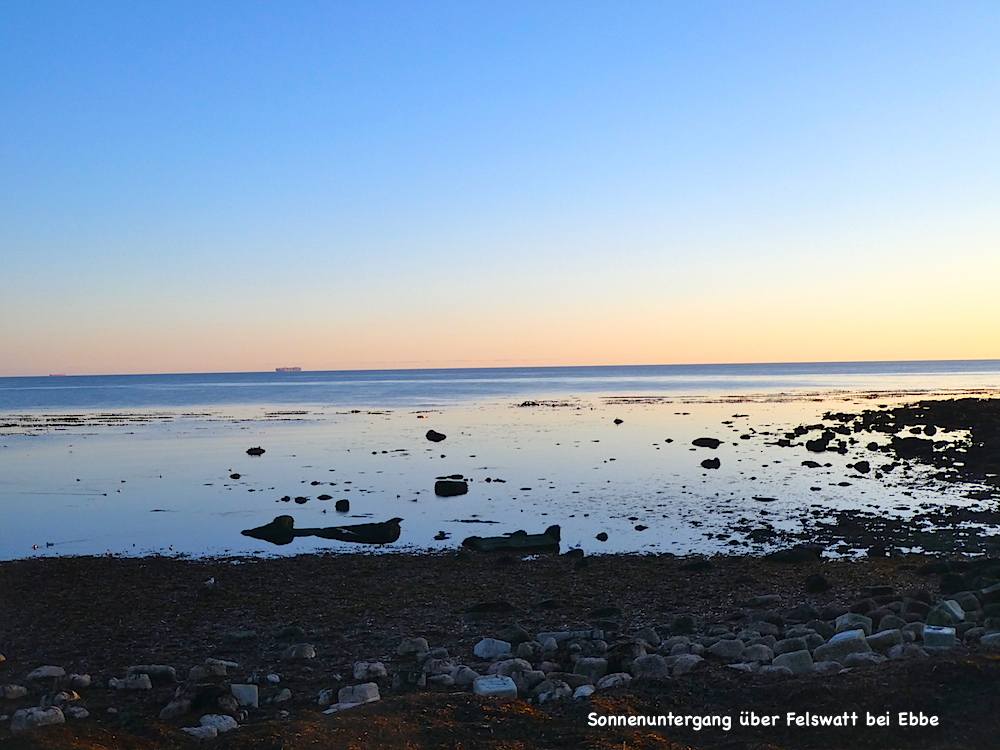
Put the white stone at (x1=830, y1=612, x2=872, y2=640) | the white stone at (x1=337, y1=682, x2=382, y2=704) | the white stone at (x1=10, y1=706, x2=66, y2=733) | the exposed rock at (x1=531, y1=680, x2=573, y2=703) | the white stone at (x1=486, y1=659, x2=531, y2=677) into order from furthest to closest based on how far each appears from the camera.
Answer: the white stone at (x1=830, y1=612, x2=872, y2=640)
the white stone at (x1=486, y1=659, x2=531, y2=677)
the white stone at (x1=337, y1=682, x2=382, y2=704)
the exposed rock at (x1=531, y1=680, x2=573, y2=703)
the white stone at (x1=10, y1=706, x2=66, y2=733)

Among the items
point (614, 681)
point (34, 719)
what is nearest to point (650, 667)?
point (614, 681)

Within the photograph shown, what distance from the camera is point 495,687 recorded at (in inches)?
295

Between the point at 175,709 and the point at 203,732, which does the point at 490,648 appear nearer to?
the point at 175,709

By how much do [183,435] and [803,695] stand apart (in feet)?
141

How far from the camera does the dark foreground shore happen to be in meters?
6.34

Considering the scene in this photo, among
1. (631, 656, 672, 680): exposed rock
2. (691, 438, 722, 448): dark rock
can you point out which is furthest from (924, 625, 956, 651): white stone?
(691, 438, 722, 448): dark rock

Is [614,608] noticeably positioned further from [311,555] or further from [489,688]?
[311,555]

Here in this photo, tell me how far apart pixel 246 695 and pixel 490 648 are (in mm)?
2811

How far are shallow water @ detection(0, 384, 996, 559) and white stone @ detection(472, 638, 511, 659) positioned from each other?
779 centimetres

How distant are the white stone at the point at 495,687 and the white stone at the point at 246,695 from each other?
80.9 inches

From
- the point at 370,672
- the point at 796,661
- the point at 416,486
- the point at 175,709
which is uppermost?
the point at 796,661

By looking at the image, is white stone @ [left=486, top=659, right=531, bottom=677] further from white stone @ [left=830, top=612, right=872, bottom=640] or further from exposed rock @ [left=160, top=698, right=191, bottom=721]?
white stone @ [left=830, top=612, right=872, bottom=640]

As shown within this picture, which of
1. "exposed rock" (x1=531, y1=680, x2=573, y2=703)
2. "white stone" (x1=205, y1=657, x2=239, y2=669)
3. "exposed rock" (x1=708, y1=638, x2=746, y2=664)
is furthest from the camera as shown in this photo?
"white stone" (x1=205, y1=657, x2=239, y2=669)

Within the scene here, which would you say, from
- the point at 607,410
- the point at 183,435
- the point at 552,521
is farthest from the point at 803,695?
the point at 607,410
